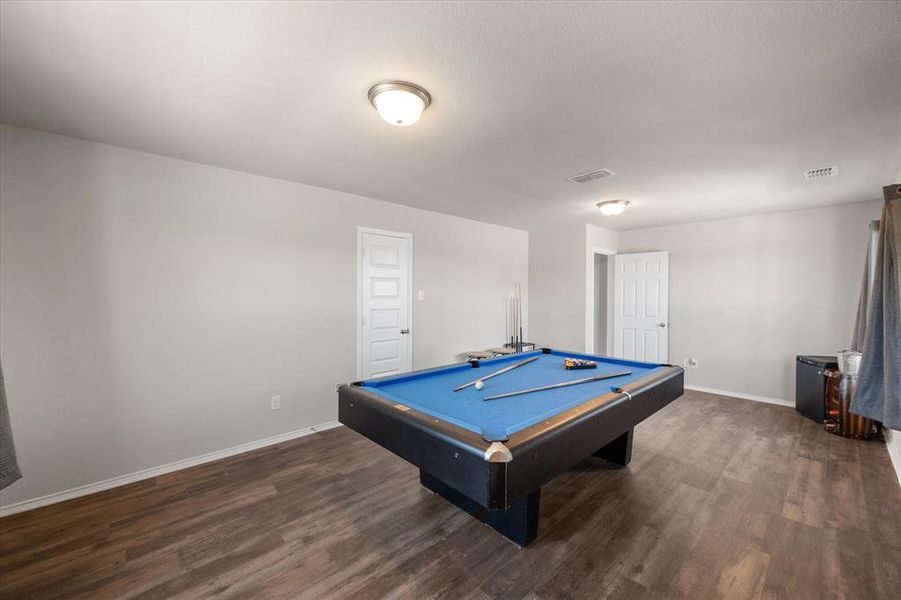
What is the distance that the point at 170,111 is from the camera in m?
2.05

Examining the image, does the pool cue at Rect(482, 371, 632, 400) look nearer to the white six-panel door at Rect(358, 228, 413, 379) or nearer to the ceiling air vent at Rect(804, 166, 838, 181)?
the white six-panel door at Rect(358, 228, 413, 379)

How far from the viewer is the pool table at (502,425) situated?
4.28ft

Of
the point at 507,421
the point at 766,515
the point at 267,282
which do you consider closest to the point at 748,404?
the point at 766,515

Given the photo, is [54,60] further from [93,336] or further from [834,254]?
[834,254]

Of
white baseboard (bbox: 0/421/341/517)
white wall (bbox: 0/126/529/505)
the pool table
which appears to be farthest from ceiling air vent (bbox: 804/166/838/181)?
white baseboard (bbox: 0/421/341/517)

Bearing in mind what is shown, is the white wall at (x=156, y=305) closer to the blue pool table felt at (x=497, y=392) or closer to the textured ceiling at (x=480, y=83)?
the textured ceiling at (x=480, y=83)

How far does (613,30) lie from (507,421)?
1706 mm

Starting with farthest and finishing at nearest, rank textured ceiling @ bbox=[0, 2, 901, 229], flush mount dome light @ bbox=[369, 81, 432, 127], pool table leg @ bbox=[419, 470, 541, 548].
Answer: pool table leg @ bbox=[419, 470, 541, 548], flush mount dome light @ bbox=[369, 81, 432, 127], textured ceiling @ bbox=[0, 2, 901, 229]

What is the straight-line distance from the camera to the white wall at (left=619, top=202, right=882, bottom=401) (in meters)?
4.02

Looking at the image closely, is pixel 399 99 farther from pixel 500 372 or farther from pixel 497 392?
pixel 500 372

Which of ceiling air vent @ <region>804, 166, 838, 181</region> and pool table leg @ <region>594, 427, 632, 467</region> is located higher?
ceiling air vent @ <region>804, 166, 838, 181</region>

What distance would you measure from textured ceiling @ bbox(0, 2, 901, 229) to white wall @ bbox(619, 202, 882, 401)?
4.20ft

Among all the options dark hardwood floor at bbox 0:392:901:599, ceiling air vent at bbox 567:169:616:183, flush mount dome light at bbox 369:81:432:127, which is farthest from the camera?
ceiling air vent at bbox 567:169:616:183

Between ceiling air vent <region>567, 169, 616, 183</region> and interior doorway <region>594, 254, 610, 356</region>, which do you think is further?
interior doorway <region>594, 254, 610, 356</region>
